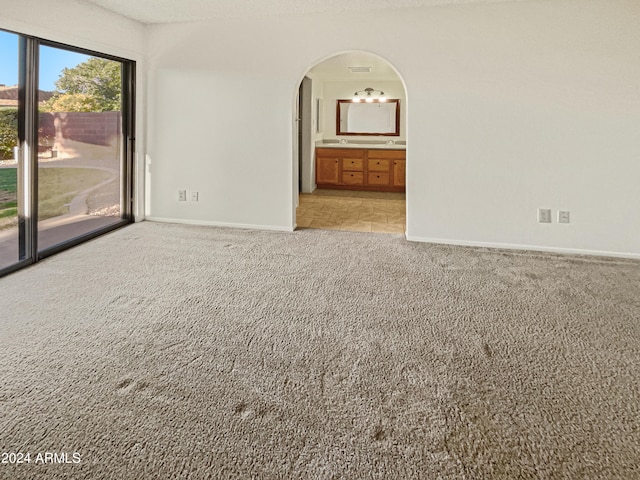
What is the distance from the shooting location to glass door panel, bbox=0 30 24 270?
131 inches

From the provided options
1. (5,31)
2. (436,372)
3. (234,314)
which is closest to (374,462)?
(436,372)

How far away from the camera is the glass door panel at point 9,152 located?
3.32 m

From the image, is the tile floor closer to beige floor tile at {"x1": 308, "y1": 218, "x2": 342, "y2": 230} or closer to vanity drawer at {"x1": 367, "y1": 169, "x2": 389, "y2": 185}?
beige floor tile at {"x1": 308, "y1": 218, "x2": 342, "y2": 230}

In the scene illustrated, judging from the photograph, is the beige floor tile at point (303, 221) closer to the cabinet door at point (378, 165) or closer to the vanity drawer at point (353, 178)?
the vanity drawer at point (353, 178)

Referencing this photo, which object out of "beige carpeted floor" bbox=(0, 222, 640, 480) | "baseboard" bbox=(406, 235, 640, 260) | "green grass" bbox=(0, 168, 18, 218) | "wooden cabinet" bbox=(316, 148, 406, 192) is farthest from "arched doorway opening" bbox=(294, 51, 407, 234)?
"green grass" bbox=(0, 168, 18, 218)


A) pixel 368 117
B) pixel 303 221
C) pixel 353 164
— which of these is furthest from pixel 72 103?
pixel 368 117

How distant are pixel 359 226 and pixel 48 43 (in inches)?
138

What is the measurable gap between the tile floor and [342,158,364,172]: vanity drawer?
456mm

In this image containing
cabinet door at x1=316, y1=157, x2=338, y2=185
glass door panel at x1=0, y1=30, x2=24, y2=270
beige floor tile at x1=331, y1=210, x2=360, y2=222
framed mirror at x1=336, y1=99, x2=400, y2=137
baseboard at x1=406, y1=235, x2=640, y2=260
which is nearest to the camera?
glass door panel at x1=0, y1=30, x2=24, y2=270

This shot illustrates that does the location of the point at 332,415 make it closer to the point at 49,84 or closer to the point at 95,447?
the point at 95,447

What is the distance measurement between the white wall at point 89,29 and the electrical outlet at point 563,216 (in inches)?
178

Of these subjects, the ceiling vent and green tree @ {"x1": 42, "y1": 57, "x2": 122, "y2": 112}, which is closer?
green tree @ {"x1": 42, "y1": 57, "x2": 122, "y2": 112}

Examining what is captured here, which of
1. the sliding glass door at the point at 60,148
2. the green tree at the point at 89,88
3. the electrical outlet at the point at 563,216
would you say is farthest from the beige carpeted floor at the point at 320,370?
the green tree at the point at 89,88

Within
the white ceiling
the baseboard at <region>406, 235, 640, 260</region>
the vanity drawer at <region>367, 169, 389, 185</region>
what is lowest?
the baseboard at <region>406, 235, 640, 260</region>
